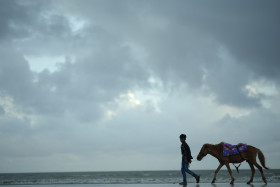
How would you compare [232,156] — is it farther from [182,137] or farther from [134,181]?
[134,181]

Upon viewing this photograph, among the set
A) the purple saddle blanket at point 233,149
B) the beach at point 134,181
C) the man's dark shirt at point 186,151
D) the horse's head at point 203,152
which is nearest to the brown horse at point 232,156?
the horse's head at point 203,152

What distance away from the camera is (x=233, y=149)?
1244 cm

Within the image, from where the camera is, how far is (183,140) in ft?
41.5

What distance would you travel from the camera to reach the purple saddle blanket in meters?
12.3

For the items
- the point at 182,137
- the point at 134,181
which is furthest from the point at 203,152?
the point at 134,181

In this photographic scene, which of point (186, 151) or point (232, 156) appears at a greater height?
point (186, 151)

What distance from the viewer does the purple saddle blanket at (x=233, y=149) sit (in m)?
12.3

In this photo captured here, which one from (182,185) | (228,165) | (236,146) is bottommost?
(182,185)

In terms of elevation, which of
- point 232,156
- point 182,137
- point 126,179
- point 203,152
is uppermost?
point 182,137

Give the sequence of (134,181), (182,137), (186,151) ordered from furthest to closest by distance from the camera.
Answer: (134,181) < (182,137) < (186,151)

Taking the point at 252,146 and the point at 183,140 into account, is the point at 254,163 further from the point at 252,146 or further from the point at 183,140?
the point at 183,140

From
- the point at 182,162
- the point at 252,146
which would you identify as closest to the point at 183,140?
the point at 182,162

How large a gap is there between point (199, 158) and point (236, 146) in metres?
1.59

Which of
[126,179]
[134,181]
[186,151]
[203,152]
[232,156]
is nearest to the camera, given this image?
[232,156]
